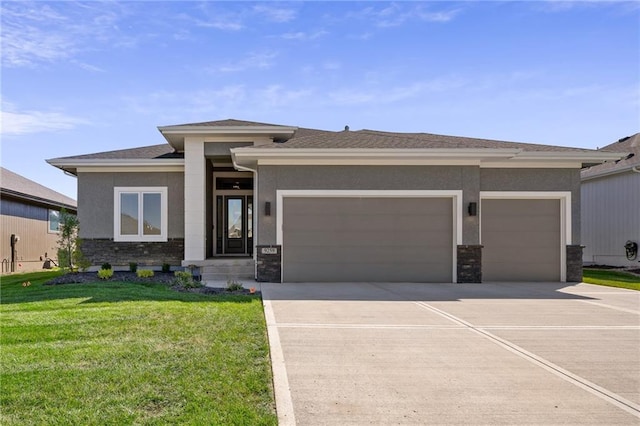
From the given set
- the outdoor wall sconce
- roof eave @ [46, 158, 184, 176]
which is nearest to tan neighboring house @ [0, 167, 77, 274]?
roof eave @ [46, 158, 184, 176]

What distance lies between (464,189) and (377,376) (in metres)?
8.09

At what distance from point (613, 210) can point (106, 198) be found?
18.4 meters

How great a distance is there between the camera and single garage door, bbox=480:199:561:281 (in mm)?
11742

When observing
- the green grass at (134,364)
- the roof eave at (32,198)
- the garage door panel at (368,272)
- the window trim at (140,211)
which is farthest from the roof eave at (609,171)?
the roof eave at (32,198)

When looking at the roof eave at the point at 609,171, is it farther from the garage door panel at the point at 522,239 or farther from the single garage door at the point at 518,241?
the garage door panel at the point at 522,239

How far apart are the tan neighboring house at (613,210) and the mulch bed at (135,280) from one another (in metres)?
14.6

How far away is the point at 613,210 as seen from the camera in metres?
16.7

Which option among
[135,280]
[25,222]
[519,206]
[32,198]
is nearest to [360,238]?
[519,206]

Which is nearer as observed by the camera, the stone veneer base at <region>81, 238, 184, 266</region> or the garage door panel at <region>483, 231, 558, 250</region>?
the garage door panel at <region>483, 231, 558, 250</region>

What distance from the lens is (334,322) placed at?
6285 mm

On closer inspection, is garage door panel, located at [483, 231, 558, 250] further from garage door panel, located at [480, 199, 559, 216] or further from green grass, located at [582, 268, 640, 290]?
green grass, located at [582, 268, 640, 290]

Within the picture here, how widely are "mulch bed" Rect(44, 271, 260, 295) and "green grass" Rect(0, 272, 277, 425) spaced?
1986mm

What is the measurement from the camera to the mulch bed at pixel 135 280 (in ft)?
29.9

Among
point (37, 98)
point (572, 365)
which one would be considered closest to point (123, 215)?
point (37, 98)
